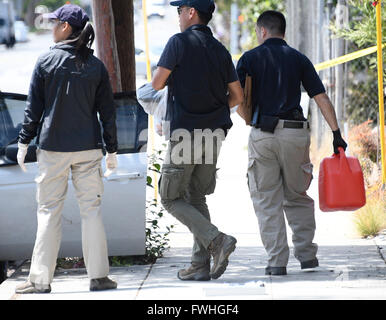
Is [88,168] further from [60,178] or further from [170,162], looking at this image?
[170,162]

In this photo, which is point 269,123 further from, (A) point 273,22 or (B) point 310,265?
(B) point 310,265

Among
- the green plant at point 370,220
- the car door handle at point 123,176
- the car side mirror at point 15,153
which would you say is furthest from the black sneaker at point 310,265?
the car side mirror at point 15,153

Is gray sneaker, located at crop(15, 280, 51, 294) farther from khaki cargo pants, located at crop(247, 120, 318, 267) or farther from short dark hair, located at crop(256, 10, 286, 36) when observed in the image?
short dark hair, located at crop(256, 10, 286, 36)

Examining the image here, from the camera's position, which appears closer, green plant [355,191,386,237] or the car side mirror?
the car side mirror

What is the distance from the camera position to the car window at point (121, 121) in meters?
6.61

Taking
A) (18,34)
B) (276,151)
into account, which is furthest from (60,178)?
(18,34)

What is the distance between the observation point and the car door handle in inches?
253

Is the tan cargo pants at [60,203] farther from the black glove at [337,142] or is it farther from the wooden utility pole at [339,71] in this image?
the wooden utility pole at [339,71]

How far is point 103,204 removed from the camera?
254 inches

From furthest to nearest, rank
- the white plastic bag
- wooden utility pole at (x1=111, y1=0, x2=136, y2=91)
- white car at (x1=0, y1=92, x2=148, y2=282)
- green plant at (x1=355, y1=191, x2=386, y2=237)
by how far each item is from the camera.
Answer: green plant at (x1=355, y1=191, x2=386, y2=237), wooden utility pole at (x1=111, y1=0, x2=136, y2=91), white car at (x1=0, y1=92, x2=148, y2=282), the white plastic bag

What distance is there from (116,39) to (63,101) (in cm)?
239

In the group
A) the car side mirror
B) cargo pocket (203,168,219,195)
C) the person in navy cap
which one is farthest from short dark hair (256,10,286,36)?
the car side mirror

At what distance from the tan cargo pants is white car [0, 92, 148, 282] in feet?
2.01
